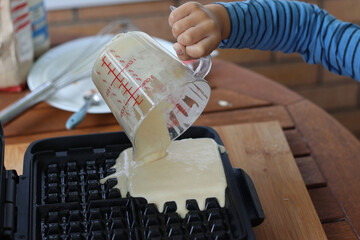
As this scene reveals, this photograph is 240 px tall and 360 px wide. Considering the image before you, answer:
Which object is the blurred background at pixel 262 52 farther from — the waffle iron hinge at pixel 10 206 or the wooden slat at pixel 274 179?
the waffle iron hinge at pixel 10 206

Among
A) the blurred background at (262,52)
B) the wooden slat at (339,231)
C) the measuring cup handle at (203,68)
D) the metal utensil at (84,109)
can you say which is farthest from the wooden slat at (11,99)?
the blurred background at (262,52)

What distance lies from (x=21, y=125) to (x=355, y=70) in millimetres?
756

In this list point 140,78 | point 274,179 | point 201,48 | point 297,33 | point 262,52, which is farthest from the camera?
point 262,52

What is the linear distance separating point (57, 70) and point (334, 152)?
2.29 ft

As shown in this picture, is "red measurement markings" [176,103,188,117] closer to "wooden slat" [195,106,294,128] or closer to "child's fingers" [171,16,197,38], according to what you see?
"child's fingers" [171,16,197,38]

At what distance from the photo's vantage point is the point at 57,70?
127 centimetres

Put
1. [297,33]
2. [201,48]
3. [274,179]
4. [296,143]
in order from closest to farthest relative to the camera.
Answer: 1. [201,48]
2. [274,179]
3. [296,143]
4. [297,33]

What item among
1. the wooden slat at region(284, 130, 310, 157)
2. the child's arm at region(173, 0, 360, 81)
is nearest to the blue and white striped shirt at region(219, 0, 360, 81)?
the child's arm at region(173, 0, 360, 81)

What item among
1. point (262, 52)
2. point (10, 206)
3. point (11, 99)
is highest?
point (10, 206)

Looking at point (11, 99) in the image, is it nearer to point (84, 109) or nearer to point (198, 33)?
point (84, 109)

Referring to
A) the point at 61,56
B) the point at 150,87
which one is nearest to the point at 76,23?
the point at 61,56

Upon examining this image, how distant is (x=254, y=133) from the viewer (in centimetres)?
108

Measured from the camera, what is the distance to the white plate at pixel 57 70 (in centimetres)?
114

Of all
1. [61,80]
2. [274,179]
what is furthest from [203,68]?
[61,80]
